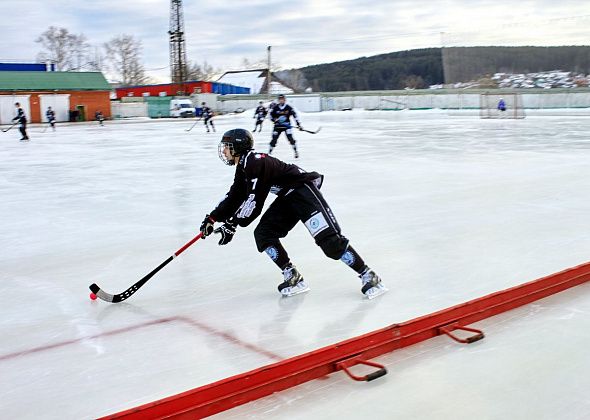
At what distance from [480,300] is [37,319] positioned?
246cm

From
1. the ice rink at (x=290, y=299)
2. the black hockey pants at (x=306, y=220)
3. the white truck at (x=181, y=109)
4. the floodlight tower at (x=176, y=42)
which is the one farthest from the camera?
the floodlight tower at (x=176, y=42)

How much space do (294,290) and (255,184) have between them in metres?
0.82

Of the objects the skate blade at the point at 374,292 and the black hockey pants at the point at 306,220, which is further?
the skate blade at the point at 374,292

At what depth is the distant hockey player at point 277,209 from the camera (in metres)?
3.50

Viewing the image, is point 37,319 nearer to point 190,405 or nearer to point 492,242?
point 190,405

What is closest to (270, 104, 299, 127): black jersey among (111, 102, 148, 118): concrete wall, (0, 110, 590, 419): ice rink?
(0, 110, 590, 419): ice rink

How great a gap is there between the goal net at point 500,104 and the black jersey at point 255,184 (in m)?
26.6

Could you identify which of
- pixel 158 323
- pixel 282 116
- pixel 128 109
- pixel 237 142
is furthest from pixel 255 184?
pixel 128 109

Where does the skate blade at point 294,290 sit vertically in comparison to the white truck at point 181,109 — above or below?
below

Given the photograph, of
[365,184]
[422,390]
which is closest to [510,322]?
[422,390]

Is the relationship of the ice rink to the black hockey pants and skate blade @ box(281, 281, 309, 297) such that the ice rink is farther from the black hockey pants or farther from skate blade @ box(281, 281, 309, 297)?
the black hockey pants

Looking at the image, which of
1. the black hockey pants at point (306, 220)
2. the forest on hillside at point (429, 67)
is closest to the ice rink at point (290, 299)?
the black hockey pants at point (306, 220)

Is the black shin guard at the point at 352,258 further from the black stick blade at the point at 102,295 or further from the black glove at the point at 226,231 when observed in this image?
the black stick blade at the point at 102,295

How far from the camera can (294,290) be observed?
3.94 meters
